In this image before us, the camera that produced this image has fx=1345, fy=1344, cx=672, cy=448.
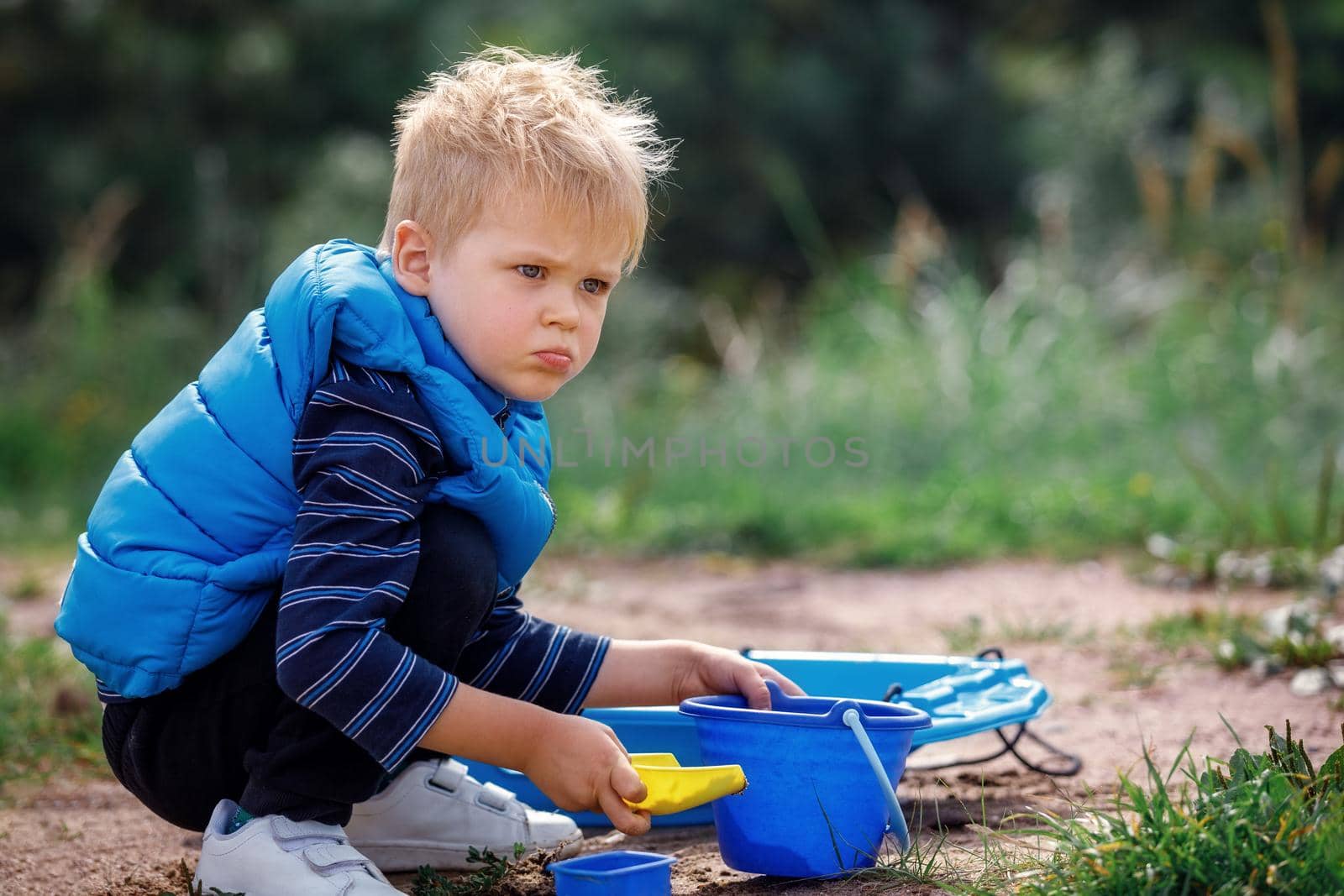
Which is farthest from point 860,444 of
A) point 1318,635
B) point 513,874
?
point 513,874

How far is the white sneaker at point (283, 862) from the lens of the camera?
1617mm

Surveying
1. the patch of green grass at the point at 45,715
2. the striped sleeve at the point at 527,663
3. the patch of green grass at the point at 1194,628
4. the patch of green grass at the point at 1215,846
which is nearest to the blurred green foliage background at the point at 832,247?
the patch of green grass at the point at 1194,628

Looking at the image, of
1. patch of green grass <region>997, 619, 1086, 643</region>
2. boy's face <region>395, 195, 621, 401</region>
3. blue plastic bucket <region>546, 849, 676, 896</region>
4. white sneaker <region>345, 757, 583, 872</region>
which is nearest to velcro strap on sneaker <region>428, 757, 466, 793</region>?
white sneaker <region>345, 757, 583, 872</region>

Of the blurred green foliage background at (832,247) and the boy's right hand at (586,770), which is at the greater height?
the blurred green foliage background at (832,247)

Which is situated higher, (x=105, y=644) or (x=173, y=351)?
(x=173, y=351)

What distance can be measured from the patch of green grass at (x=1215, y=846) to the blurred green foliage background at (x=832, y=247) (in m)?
1.94

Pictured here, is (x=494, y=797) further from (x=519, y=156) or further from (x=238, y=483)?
(x=519, y=156)

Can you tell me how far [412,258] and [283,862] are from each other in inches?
30.5

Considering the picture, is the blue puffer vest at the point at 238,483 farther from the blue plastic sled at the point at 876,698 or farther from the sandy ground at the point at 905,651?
the blue plastic sled at the point at 876,698

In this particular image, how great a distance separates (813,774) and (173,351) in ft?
18.5

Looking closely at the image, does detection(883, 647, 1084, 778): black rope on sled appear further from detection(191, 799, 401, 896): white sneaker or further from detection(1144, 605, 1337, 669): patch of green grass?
detection(191, 799, 401, 896): white sneaker

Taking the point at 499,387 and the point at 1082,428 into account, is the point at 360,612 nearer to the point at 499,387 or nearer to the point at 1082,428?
the point at 499,387

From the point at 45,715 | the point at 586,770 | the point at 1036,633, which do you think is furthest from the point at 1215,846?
the point at 45,715

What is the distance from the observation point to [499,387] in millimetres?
1761
